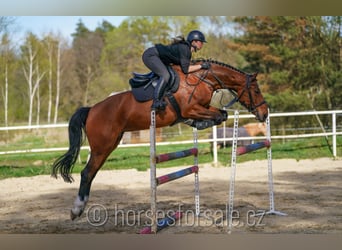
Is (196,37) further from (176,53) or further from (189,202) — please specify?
(189,202)

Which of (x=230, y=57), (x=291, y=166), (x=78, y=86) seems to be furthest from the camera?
(x=78, y=86)

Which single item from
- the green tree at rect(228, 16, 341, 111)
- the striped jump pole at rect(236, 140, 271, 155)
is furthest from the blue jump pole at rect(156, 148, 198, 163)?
the green tree at rect(228, 16, 341, 111)

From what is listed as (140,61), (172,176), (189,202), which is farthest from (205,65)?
(140,61)

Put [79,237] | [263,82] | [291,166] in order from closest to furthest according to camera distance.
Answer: [79,237] → [291,166] → [263,82]

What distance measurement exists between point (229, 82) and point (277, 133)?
26.1 feet

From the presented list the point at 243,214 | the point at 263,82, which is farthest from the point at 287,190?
the point at 263,82

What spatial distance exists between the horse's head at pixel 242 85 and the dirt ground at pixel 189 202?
3.38 ft

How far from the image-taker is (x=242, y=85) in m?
4.26

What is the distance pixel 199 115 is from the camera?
4082 mm

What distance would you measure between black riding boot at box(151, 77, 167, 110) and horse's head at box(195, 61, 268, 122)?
1.58 ft

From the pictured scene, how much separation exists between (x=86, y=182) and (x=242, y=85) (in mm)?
1705

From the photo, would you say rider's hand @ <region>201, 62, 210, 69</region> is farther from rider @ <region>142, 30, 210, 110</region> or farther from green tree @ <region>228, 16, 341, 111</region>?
green tree @ <region>228, 16, 341, 111</region>

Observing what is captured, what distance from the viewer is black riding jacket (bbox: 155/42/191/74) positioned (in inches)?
159
